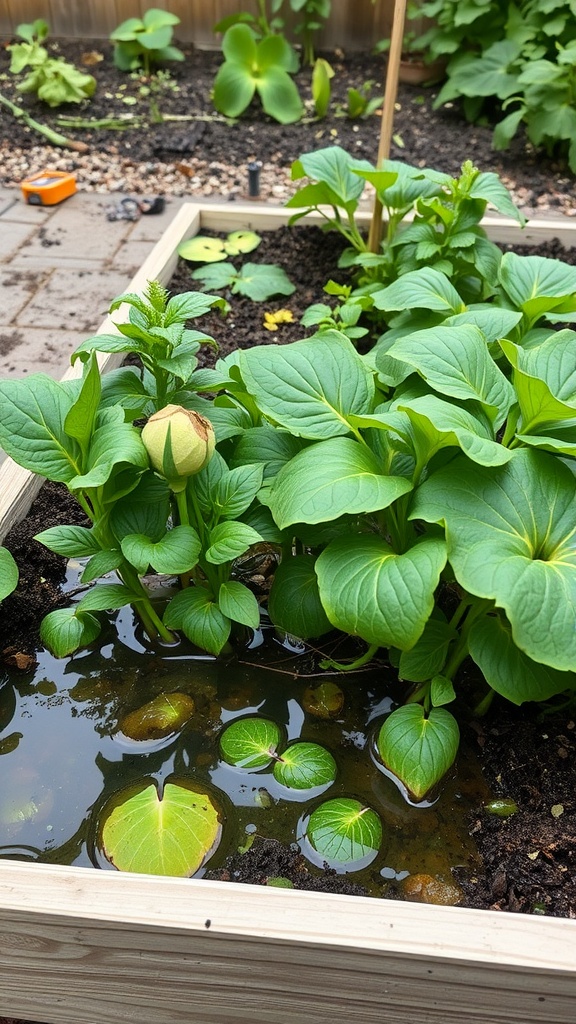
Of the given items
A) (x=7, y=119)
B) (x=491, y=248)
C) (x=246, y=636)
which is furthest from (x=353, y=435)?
(x=7, y=119)

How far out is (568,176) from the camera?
409 cm

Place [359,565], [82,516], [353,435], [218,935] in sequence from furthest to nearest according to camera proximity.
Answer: [82,516]
[353,435]
[359,565]
[218,935]

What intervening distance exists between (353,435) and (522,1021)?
101cm

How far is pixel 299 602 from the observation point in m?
1.51

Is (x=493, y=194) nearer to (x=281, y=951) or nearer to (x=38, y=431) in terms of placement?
(x=38, y=431)

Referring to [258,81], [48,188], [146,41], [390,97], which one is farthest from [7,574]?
[146,41]

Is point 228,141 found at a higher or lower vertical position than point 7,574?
higher

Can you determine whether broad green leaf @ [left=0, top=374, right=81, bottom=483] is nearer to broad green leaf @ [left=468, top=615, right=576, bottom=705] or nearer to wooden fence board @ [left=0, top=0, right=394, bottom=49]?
broad green leaf @ [left=468, top=615, right=576, bottom=705]

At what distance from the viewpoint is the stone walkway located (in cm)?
283

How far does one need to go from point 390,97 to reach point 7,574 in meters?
1.92

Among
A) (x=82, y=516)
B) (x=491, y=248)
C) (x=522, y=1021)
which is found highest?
(x=491, y=248)

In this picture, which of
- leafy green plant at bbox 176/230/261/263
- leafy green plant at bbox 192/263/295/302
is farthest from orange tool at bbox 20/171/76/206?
leafy green plant at bbox 192/263/295/302

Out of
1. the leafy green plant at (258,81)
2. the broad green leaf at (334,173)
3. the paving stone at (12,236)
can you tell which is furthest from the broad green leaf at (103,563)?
the leafy green plant at (258,81)

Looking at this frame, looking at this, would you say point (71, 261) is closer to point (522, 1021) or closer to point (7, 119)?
point (7, 119)
